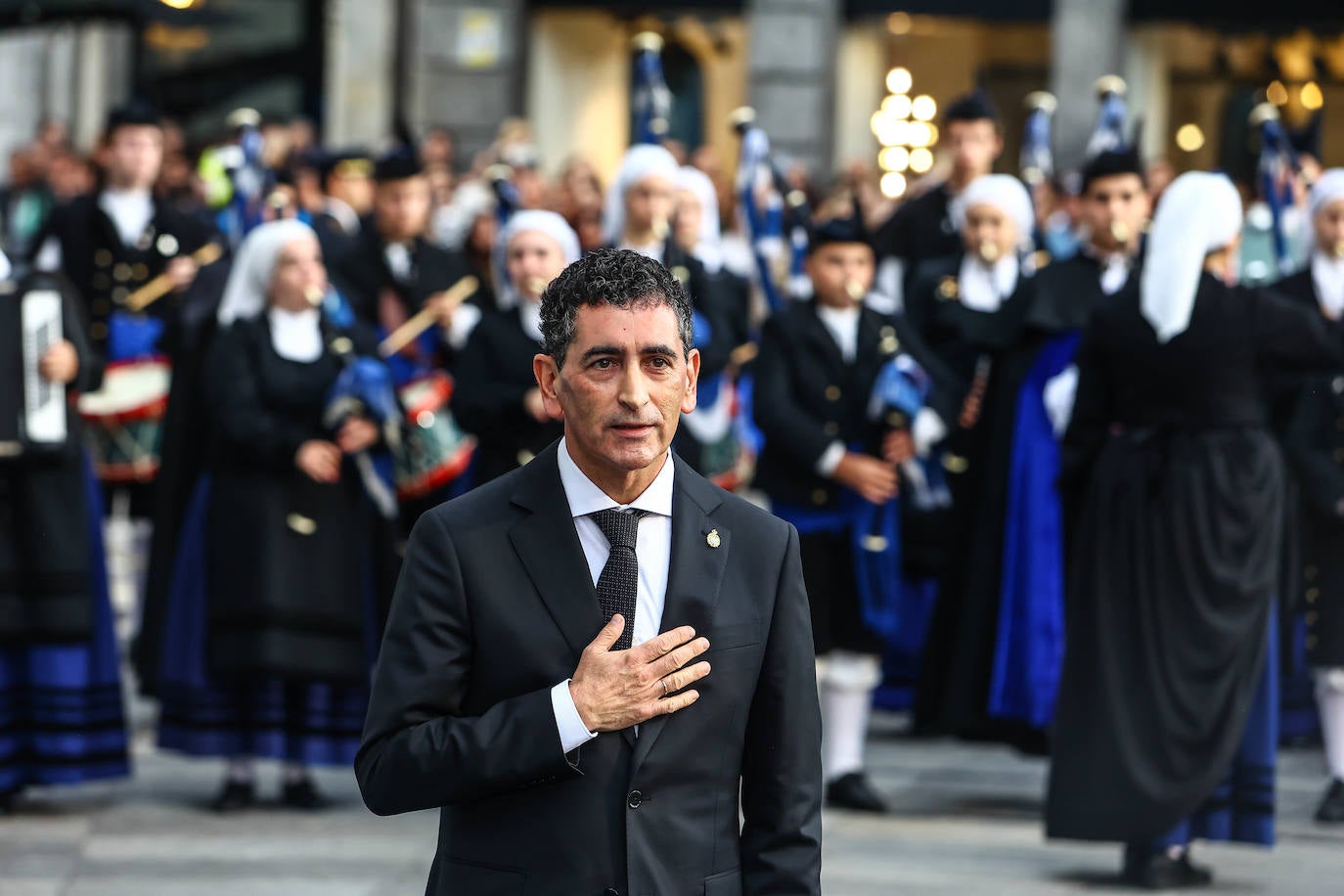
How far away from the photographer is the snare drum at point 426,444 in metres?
9.15

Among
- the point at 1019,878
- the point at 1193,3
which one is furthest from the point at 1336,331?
the point at 1193,3

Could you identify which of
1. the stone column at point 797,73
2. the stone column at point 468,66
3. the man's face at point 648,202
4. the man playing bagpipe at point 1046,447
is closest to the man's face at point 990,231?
the man playing bagpipe at point 1046,447

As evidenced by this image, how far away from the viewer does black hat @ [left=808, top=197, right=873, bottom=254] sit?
852 centimetres

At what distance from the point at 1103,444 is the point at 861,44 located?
1369 cm

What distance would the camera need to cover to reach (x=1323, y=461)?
895 cm

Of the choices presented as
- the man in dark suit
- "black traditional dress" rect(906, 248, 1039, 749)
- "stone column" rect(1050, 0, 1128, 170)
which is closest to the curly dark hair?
the man in dark suit

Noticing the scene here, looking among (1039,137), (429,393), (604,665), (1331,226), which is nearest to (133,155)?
(429,393)

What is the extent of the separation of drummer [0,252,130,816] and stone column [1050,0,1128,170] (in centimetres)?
1282

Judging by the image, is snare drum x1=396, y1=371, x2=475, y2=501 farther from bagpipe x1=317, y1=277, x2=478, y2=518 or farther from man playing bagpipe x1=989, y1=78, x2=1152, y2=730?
man playing bagpipe x1=989, y1=78, x2=1152, y2=730

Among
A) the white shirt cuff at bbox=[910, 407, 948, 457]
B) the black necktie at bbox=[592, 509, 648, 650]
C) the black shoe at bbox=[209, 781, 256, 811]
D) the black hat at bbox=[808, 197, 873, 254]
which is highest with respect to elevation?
the black hat at bbox=[808, 197, 873, 254]

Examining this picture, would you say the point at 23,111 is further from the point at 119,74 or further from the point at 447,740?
the point at 447,740

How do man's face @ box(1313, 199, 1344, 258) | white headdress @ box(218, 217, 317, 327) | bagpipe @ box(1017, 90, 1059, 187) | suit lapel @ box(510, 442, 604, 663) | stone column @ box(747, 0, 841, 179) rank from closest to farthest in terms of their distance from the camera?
1. suit lapel @ box(510, 442, 604, 663)
2. white headdress @ box(218, 217, 317, 327)
3. man's face @ box(1313, 199, 1344, 258)
4. bagpipe @ box(1017, 90, 1059, 187)
5. stone column @ box(747, 0, 841, 179)

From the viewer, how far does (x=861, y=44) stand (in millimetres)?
20812

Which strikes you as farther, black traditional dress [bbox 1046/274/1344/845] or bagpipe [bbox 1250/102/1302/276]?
bagpipe [bbox 1250/102/1302/276]
